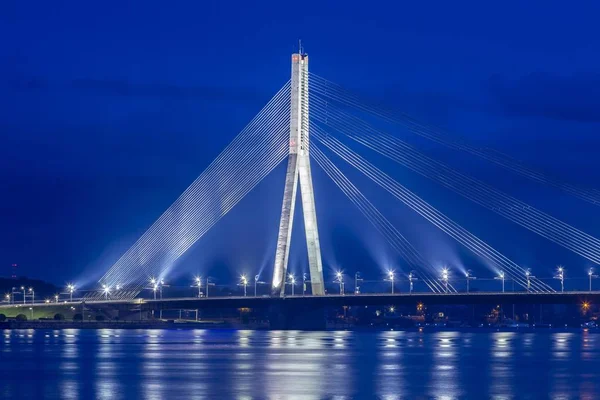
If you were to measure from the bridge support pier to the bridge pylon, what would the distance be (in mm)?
4724

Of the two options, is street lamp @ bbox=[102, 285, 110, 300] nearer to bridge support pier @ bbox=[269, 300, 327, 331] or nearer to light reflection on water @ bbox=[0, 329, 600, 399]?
bridge support pier @ bbox=[269, 300, 327, 331]

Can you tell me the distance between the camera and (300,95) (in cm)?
6994

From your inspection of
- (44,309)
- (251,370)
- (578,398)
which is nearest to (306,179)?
(251,370)

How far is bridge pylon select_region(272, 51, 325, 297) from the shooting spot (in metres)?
67.4

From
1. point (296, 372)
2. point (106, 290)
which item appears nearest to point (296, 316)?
point (106, 290)

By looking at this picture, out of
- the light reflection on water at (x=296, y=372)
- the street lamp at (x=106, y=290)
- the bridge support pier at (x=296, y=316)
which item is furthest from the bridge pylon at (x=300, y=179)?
the street lamp at (x=106, y=290)

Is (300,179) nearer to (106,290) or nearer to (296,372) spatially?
(106,290)

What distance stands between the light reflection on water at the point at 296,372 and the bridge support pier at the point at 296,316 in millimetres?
16901

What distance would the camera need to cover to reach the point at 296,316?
261 ft

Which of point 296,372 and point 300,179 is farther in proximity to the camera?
point 300,179

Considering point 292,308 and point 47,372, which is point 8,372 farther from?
point 292,308

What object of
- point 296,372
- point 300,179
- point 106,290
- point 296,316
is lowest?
point 296,372

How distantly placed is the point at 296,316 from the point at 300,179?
13.9 meters

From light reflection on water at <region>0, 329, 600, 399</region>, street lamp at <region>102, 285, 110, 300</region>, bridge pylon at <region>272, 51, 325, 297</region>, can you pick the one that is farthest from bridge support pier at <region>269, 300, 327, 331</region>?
light reflection on water at <region>0, 329, 600, 399</region>
